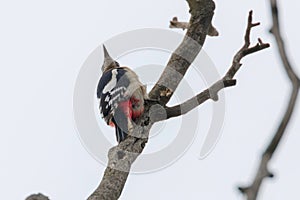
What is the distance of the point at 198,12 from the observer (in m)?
4.49

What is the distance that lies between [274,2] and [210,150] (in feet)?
12.0

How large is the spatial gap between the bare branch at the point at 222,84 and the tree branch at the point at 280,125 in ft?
7.83

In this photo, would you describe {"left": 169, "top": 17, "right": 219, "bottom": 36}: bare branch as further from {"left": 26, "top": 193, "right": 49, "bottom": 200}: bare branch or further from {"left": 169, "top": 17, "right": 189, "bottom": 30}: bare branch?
{"left": 26, "top": 193, "right": 49, "bottom": 200}: bare branch

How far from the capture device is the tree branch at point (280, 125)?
895 millimetres

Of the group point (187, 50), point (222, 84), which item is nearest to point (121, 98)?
point (187, 50)

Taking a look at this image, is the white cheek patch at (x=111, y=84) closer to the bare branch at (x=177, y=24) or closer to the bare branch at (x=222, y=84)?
the bare branch at (x=177, y=24)

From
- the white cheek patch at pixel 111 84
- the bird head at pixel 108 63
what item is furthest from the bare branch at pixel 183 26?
the bird head at pixel 108 63

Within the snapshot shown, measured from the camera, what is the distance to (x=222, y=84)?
11.6 feet

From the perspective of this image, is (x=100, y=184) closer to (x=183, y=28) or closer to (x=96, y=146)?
(x=96, y=146)

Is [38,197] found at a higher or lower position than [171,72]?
lower

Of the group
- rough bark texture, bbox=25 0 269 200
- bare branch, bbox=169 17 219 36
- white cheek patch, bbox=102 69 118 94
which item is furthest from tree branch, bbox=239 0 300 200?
white cheek patch, bbox=102 69 118 94

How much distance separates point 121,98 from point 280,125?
418 centimetres

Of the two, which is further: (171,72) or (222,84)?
(171,72)

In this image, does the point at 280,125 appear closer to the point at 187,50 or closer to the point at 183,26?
the point at 187,50
